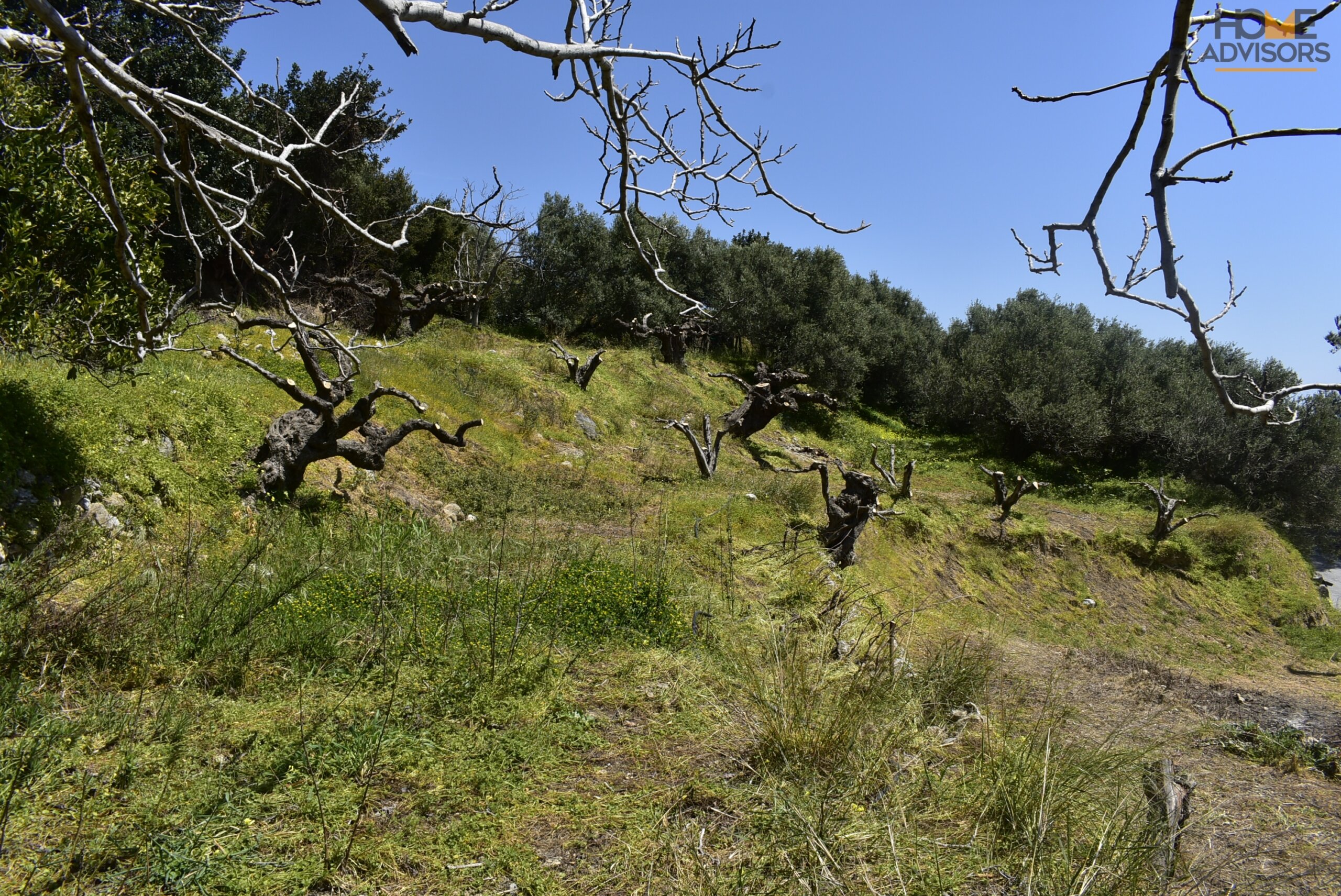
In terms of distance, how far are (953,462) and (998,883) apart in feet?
76.8

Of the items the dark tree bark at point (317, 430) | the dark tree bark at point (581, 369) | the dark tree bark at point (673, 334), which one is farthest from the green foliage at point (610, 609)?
the dark tree bark at point (673, 334)

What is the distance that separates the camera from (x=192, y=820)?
282 cm

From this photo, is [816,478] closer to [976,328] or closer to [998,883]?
[998,883]

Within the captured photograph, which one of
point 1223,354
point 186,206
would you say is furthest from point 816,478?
point 1223,354

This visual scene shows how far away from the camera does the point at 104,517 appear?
6.15m

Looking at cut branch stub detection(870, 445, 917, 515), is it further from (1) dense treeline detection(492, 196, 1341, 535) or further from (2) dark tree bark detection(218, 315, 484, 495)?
(2) dark tree bark detection(218, 315, 484, 495)

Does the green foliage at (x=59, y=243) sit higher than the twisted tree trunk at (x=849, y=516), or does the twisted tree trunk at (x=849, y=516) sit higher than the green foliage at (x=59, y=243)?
the green foliage at (x=59, y=243)

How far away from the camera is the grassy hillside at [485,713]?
276 centimetres

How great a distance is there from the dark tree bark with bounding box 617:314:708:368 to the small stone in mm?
7262

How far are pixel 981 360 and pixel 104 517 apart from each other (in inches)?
1116

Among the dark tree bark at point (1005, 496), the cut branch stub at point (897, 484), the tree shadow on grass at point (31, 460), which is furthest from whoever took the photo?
Answer: the dark tree bark at point (1005, 496)

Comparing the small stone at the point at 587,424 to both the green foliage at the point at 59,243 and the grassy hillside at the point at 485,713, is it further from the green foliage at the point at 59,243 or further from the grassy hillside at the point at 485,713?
the green foliage at the point at 59,243

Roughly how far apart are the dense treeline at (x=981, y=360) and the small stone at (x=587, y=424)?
19.5 ft

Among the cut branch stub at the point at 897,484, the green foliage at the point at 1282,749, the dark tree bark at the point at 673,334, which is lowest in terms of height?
the green foliage at the point at 1282,749
